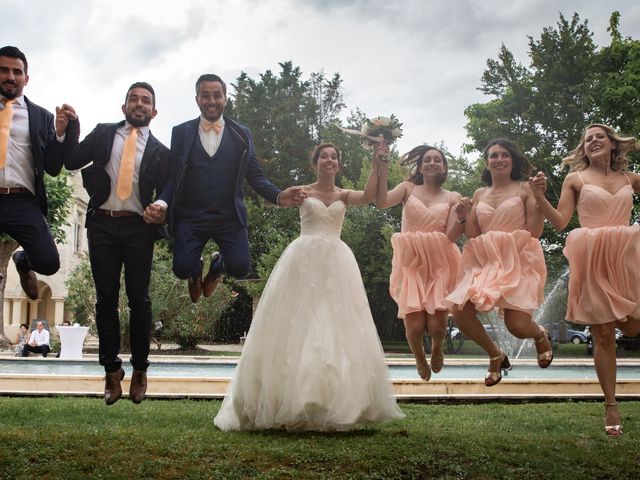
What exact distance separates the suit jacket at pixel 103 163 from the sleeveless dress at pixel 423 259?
2.81 metres

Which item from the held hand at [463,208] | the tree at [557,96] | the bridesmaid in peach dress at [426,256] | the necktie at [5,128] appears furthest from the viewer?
the tree at [557,96]


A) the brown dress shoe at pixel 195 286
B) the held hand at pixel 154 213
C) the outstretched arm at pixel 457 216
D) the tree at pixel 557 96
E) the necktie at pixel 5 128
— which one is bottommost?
the brown dress shoe at pixel 195 286

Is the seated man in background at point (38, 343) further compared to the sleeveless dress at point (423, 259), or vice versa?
the seated man in background at point (38, 343)

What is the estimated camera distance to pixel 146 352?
7.58 meters

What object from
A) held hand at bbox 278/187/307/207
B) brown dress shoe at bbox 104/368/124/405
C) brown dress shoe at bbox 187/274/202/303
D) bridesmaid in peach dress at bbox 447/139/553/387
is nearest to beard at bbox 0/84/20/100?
brown dress shoe at bbox 187/274/202/303

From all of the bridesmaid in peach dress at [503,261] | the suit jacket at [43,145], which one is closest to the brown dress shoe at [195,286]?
the suit jacket at [43,145]

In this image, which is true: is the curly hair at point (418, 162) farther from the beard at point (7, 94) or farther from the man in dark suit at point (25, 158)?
the beard at point (7, 94)

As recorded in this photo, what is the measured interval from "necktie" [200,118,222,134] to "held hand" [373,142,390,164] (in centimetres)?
165

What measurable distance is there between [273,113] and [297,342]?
124 ft

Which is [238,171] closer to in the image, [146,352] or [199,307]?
[146,352]

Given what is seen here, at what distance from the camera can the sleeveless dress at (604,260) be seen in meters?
7.74

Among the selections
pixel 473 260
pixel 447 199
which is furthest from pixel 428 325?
pixel 447 199

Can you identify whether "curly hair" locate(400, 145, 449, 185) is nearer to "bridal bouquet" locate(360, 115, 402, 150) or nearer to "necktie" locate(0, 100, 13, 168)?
"bridal bouquet" locate(360, 115, 402, 150)

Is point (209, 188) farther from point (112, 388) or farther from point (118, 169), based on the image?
point (112, 388)
